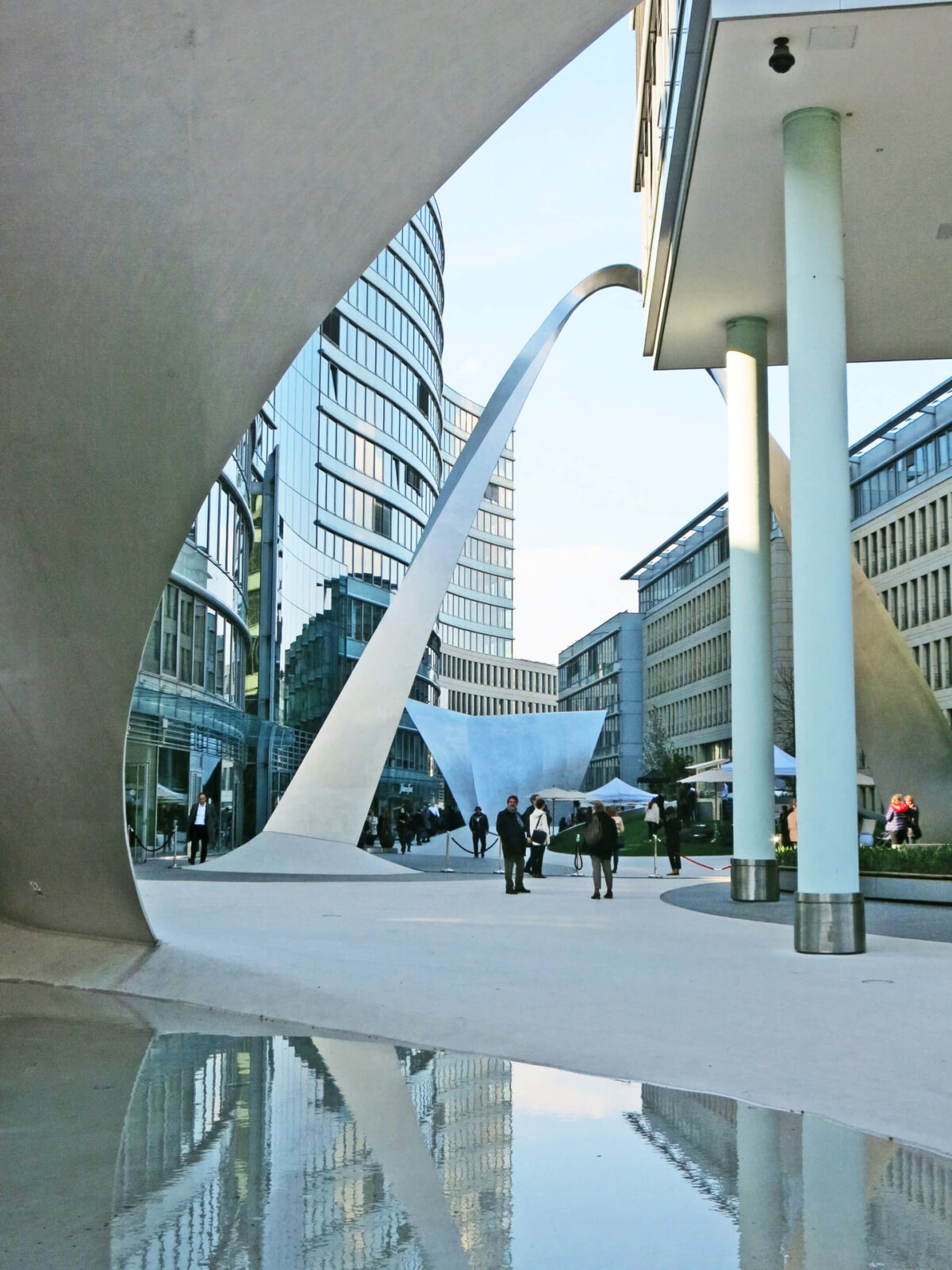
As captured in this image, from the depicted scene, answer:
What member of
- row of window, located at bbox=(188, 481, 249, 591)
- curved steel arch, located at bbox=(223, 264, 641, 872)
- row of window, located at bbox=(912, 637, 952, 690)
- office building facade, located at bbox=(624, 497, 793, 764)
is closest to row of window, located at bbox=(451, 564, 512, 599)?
office building facade, located at bbox=(624, 497, 793, 764)

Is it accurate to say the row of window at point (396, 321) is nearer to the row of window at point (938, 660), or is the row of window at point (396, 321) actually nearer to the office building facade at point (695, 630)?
the office building facade at point (695, 630)

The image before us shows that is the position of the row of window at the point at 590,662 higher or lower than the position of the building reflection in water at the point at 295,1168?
higher

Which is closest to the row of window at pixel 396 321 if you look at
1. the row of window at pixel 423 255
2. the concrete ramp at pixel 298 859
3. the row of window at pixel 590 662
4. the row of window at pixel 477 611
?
the row of window at pixel 423 255

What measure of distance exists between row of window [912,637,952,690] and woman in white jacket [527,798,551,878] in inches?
1872

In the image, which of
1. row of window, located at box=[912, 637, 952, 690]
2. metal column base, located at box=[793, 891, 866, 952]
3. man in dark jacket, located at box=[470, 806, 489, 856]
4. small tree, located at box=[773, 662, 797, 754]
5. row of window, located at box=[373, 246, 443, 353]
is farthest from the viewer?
row of window, located at box=[912, 637, 952, 690]

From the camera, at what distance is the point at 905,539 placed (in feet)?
240

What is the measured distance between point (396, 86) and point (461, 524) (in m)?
21.1

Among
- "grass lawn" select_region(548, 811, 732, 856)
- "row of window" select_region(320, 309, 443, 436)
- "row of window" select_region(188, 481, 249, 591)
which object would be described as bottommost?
"grass lawn" select_region(548, 811, 732, 856)

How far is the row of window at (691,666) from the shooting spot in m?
99.0

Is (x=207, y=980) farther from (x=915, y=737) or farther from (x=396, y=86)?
(x=915, y=737)

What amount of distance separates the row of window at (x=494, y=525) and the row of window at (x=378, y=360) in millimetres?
53680

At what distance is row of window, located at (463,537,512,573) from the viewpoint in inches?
4909

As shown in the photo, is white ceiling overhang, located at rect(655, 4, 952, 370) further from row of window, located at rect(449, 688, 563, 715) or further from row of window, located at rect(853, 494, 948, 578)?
row of window, located at rect(449, 688, 563, 715)

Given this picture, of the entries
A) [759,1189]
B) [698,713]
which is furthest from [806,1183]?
[698,713]
